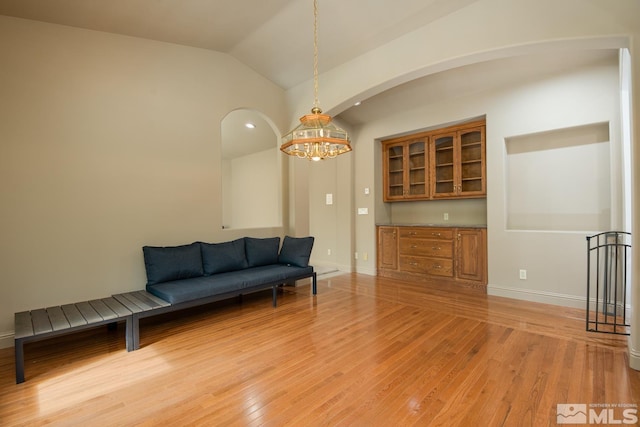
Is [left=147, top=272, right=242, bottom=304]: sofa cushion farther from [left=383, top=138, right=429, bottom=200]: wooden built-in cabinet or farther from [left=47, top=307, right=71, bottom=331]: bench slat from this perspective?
[left=383, top=138, right=429, bottom=200]: wooden built-in cabinet

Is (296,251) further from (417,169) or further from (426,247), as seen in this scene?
(417,169)

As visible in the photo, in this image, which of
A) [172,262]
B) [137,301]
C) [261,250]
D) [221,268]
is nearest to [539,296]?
[261,250]

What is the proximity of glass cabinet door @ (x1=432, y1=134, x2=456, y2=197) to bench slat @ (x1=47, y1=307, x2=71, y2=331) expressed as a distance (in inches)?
197

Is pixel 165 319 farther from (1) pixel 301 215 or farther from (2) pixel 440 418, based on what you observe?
(2) pixel 440 418

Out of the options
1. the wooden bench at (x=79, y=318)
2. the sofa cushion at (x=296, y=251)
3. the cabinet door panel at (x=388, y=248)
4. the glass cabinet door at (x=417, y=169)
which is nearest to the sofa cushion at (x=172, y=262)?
the wooden bench at (x=79, y=318)

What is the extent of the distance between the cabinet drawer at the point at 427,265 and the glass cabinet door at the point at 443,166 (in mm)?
1113

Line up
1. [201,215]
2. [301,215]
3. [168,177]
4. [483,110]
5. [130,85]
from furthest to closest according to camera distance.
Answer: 1. [301,215]
2. [483,110]
3. [201,215]
4. [168,177]
5. [130,85]

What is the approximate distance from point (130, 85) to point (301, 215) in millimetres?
2897

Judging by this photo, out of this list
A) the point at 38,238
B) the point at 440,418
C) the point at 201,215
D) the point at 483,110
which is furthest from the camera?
the point at 483,110

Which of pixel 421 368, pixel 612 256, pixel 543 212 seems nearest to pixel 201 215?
pixel 421 368

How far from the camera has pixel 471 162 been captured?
4879 mm

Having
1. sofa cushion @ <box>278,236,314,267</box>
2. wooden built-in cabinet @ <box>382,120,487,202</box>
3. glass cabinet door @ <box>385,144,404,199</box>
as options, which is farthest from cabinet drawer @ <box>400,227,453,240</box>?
sofa cushion @ <box>278,236,314,267</box>

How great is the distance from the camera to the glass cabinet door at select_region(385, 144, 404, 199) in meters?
5.72

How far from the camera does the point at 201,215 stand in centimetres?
416
